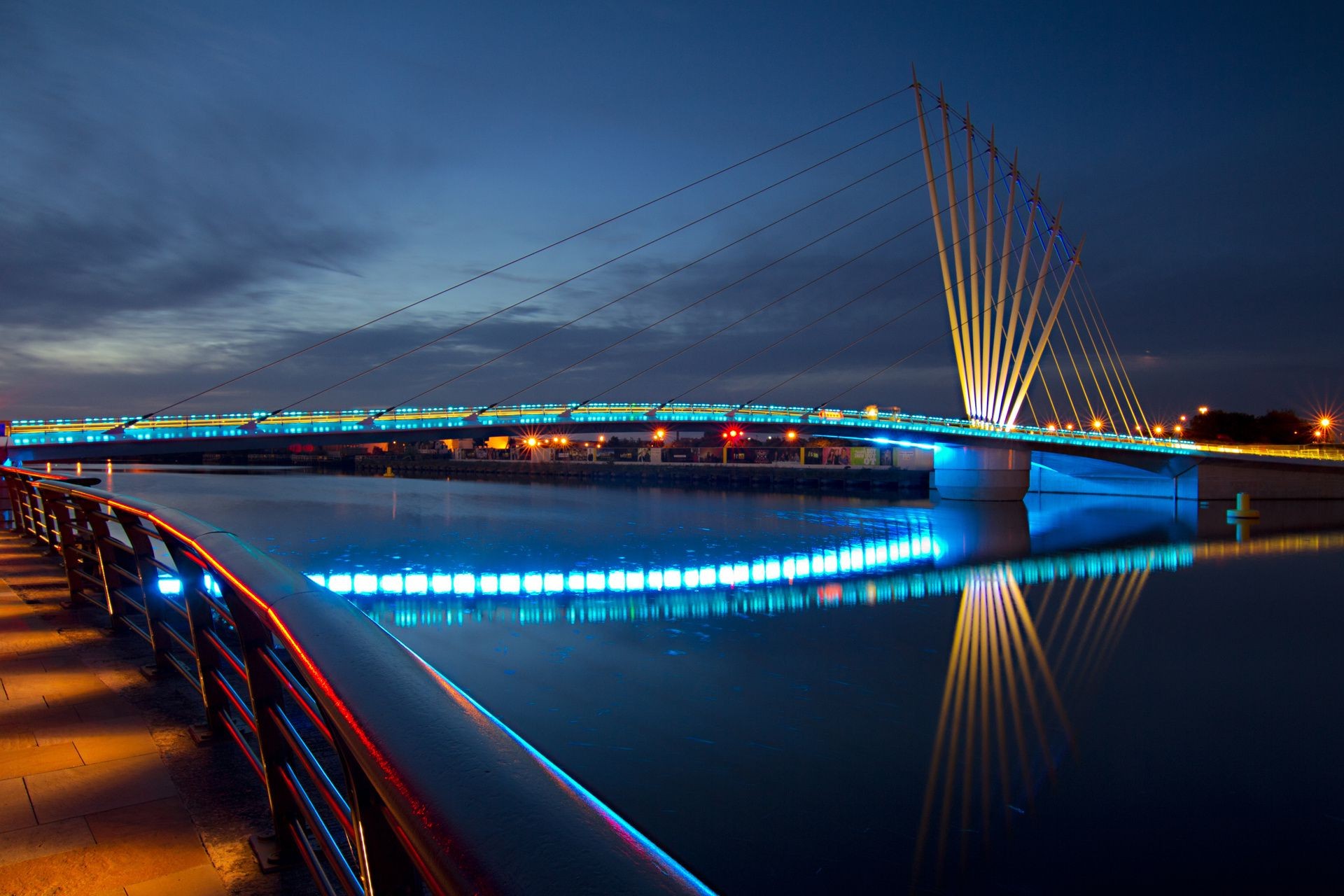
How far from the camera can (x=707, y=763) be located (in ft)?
22.2

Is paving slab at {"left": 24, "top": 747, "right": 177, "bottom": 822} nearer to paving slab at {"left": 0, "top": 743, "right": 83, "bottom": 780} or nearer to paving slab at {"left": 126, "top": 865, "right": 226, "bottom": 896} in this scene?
paving slab at {"left": 0, "top": 743, "right": 83, "bottom": 780}

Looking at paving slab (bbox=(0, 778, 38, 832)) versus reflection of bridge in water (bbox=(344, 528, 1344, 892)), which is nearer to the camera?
paving slab (bbox=(0, 778, 38, 832))

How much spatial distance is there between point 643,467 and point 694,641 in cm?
6594

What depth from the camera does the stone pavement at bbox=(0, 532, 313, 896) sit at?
2.21 metres

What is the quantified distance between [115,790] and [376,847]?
213cm

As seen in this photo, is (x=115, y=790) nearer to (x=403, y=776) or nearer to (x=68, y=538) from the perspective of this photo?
(x=403, y=776)

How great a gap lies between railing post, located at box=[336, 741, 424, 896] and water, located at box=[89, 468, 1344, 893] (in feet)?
13.5

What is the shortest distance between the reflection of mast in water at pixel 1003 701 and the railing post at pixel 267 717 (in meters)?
3.97

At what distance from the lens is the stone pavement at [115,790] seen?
221 centimetres

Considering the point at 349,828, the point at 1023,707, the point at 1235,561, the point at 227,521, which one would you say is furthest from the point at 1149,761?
the point at 227,521

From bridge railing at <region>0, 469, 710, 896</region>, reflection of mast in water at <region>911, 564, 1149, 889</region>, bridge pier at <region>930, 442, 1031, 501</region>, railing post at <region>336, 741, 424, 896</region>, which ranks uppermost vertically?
bridge railing at <region>0, 469, 710, 896</region>

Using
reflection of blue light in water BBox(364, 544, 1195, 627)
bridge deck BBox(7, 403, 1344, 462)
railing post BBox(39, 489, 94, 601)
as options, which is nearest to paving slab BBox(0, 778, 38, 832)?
railing post BBox(39, 489, 94, 601)

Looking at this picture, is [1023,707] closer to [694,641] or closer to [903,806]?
[903,806]

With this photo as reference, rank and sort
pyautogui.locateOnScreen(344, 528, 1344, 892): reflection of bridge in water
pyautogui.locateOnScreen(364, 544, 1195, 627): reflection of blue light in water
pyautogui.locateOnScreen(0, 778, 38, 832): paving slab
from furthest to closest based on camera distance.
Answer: pyautogui.locateOnScreen(364, 544, 1195, 627): reflection of blue light in water → pyautogui.locateOnScreen(344, 528, 1344, 892): reflection of bridge in water → pyautogui.locateOnScreen(0, 778, 38, 832): paving slab
